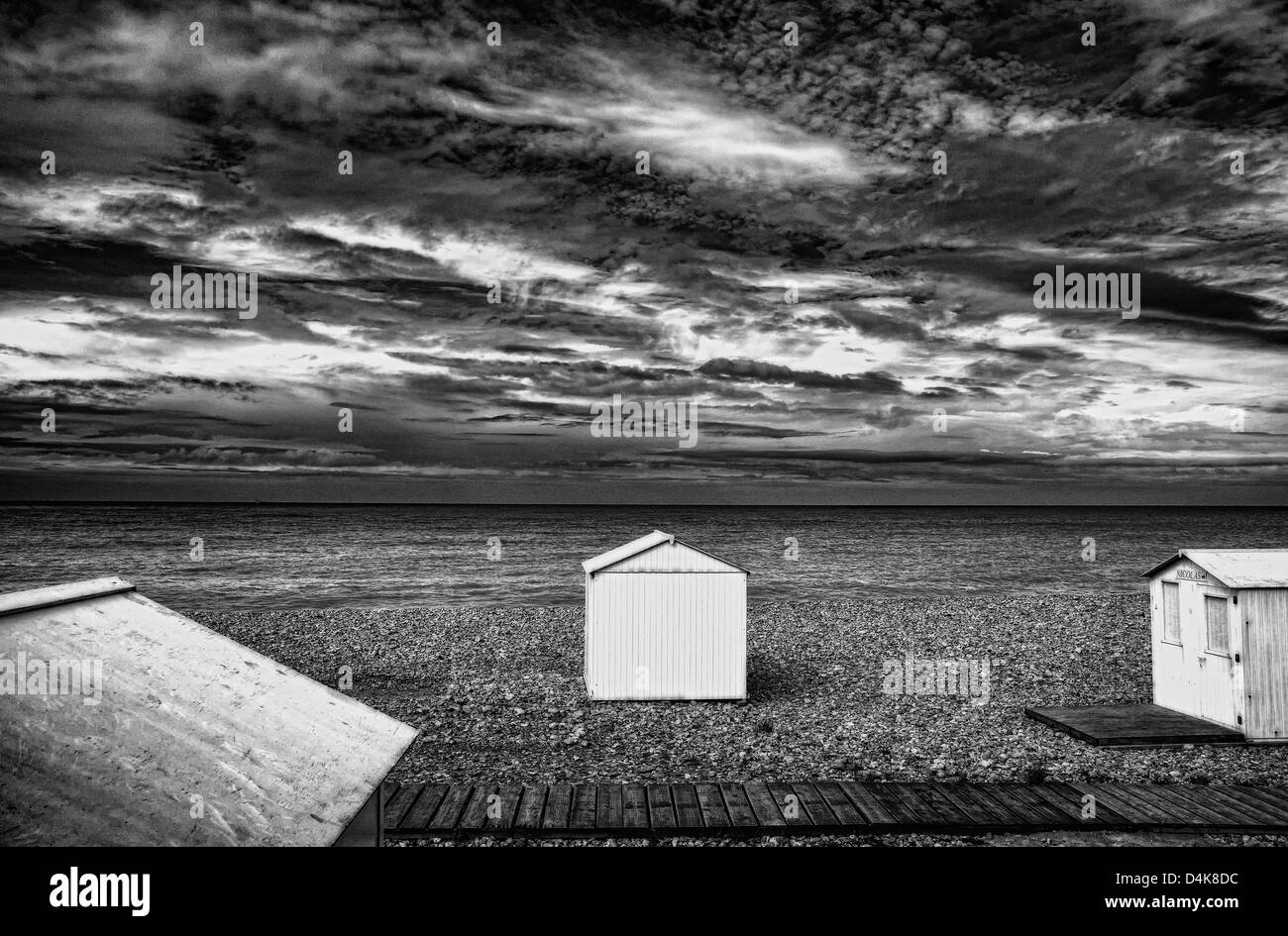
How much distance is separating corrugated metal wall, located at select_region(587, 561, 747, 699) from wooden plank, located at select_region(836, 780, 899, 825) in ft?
16.5

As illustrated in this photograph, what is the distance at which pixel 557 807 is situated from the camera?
30.9 feet

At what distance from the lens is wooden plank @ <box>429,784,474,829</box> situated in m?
8.94

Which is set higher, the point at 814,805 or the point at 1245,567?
the point at 1245,567

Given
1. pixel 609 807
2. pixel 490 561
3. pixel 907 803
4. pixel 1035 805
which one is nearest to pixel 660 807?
pixel 609 807

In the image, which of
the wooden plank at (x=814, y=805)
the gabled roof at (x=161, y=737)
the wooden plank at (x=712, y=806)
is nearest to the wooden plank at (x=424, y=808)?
the wooden plank at (x=712, y=806)

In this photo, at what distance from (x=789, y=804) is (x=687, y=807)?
1.16 meters

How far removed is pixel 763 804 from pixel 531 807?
2651mm

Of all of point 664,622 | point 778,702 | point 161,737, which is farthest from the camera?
point 778,702

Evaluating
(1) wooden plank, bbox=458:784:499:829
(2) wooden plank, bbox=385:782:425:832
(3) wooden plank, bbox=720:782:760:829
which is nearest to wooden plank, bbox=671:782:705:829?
(3) wooden plank, bbox=720:782:760:829

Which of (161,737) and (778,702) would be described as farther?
(778,702)

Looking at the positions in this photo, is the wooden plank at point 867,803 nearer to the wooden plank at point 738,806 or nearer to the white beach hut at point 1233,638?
the wooden plank at point 738,806

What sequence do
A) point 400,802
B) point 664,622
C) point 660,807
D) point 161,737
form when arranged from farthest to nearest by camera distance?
point 664,622 → point 400,802 → point 660,807 → point 161,737

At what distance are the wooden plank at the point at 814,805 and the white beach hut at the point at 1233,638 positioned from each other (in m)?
7.48

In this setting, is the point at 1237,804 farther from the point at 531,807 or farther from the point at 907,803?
the point at 531,807
